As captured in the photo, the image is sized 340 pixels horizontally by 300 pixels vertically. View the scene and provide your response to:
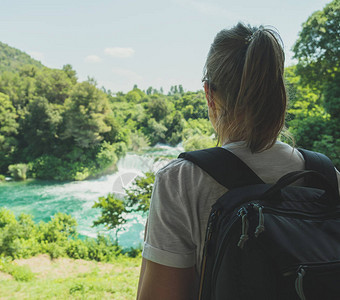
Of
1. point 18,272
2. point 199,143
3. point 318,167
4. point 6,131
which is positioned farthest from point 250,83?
point 6,131

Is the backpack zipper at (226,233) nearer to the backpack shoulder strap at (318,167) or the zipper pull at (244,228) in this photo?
the zipper pull at (244,228)

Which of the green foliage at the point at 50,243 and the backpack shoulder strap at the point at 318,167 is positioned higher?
the backpack shoulder strap at the point at 318,167

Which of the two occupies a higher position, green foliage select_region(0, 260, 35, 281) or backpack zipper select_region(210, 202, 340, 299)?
backpack zipper select_region(210, 202, 340, 299)

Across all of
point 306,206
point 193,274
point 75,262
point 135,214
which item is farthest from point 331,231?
point 135,214

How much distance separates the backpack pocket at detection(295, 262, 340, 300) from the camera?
16.7 inches

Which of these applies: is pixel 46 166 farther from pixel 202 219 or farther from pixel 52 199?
pixel 202 219

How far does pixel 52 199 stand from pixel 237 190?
14.0 m

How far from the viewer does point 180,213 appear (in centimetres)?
51

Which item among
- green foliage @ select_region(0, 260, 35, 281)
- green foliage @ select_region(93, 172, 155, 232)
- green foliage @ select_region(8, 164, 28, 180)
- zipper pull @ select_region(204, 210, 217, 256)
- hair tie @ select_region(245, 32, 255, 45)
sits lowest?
green foliage @ select_region(8, 164, 28, 180)

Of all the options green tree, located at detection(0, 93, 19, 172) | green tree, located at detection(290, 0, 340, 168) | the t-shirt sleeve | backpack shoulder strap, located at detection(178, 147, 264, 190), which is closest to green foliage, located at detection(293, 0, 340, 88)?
green tree, located at detection(290, 0, 340, 168)

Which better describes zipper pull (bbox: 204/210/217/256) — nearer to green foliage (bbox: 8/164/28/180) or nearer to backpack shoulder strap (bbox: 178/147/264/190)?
backpack shoulder strap (bbox: 178/147/264/190)

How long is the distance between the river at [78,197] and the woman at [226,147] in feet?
23.5

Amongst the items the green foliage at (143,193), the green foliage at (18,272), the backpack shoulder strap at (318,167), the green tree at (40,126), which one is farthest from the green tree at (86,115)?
the backpack shoulder strap at (318,167)

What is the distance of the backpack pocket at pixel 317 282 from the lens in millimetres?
423
